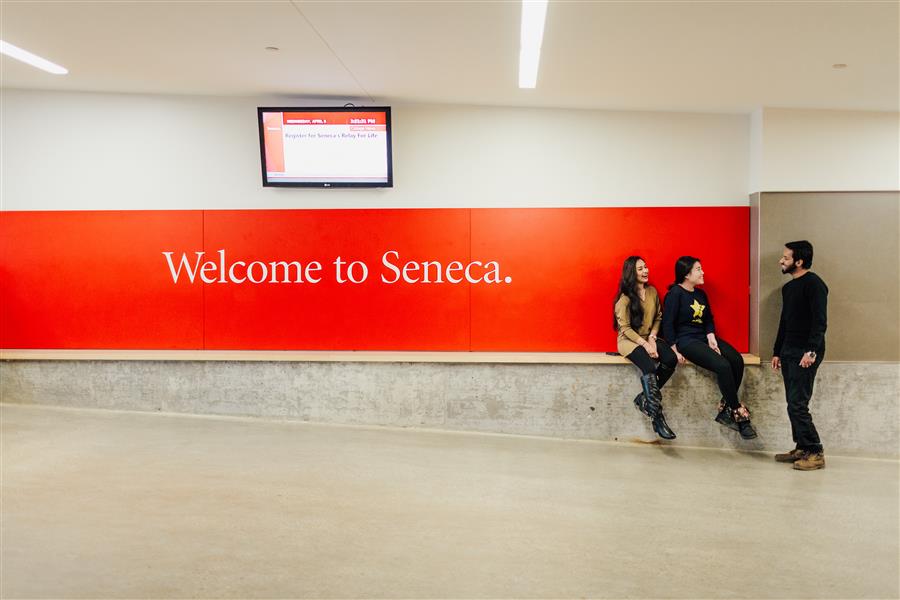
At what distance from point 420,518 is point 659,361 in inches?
113

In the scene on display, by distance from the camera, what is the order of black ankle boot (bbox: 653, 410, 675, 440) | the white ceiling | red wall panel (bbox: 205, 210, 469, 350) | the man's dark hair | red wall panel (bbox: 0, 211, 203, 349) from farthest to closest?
red wall panel (bbox: 0, 211, 203, 349), red wall panel (bbox: 205, 210, 469, 350), black ankle boot (bbox: 653, 410, 675, 440), the man's dark hair, the white ceiling

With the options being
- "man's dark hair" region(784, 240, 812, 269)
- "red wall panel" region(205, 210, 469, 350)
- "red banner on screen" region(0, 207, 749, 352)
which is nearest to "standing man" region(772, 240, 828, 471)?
"man's dark hair" region(784, 240, 812, 269)

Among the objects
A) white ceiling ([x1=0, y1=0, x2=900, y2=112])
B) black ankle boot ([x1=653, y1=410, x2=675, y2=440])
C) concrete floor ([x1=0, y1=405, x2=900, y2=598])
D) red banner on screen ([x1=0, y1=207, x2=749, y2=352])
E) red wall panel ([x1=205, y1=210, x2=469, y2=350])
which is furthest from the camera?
red wall panel ([x1=205, y1=210, x2=469, y2=350])

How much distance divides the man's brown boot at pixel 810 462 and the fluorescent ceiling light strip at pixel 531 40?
12.4 ft

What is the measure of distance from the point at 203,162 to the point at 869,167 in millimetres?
6360

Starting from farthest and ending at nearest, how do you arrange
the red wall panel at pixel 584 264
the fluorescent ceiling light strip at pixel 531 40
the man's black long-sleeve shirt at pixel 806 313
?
the red wall panel at pixel 584 264 < the man's black long-sleeve shirt at pixel 806 313 < the fluorescent ceiling light strip at pixel 531 40

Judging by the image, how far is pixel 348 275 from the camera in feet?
23.7

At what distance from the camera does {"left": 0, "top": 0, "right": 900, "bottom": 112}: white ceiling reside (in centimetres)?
445

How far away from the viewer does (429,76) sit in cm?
605

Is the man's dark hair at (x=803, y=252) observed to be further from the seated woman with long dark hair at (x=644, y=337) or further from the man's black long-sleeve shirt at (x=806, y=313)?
the seated woman with long dark hair at (x=644, y=337)

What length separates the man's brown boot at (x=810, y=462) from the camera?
18.7 ft

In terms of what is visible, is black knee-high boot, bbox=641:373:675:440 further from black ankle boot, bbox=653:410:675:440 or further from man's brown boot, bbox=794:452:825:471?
man's brown boot, bbox=794:452:825:471

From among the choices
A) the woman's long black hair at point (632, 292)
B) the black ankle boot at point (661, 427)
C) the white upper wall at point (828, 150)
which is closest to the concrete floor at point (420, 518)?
the black ankle boot at point (661, 427)

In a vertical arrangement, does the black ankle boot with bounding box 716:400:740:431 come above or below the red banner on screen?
below
